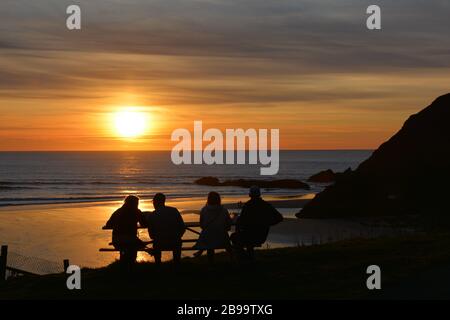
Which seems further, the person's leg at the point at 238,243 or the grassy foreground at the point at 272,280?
the person's leg at the point at 238,243

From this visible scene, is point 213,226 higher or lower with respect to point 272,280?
higher

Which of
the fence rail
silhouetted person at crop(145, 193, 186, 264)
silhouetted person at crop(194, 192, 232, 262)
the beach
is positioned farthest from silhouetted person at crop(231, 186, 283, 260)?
the fence rail

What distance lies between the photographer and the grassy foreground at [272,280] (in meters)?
11.5

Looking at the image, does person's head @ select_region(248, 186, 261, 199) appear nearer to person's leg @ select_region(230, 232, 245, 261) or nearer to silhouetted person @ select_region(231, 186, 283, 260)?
silhouetted person @ select_region(231, 186, 283, 260)

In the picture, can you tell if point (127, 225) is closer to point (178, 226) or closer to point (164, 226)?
point (164, 226)

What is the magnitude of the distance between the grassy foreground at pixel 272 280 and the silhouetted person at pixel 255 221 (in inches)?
21.4

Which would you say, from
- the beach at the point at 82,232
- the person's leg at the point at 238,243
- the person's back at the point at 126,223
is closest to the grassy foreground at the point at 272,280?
the person's leg at the point at 238,243

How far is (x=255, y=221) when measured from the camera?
531 inches

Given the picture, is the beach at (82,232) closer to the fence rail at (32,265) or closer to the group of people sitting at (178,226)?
the fence rail at (32,265)

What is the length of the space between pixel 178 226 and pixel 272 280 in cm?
209

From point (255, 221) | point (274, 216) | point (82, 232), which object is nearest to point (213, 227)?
point (255, 221)

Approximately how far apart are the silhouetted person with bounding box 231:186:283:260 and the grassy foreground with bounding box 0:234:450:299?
1.79 ft
